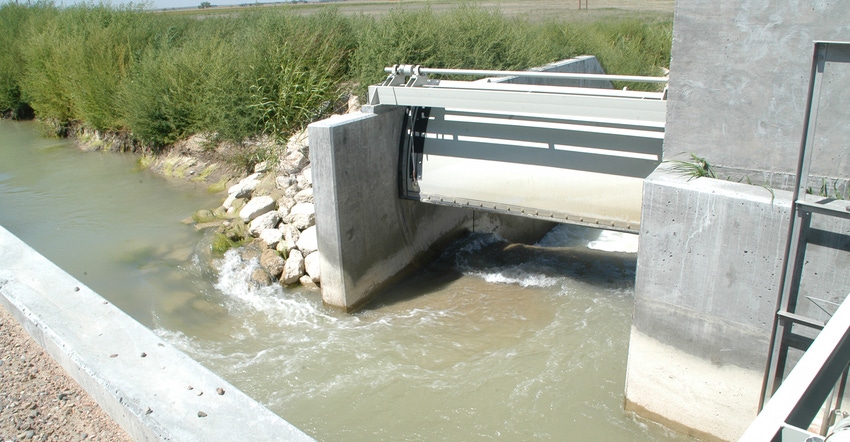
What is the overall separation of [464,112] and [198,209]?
5.02 meters

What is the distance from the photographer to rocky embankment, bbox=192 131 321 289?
27.5ft

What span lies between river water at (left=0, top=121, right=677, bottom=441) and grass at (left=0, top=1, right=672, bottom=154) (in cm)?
209

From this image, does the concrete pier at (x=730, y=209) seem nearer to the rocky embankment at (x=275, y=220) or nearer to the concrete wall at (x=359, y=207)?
the concrete wall at (x=359, y=207)

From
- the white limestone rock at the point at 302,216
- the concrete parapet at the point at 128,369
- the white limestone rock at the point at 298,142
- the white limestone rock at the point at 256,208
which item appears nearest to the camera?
the concrete parapet at the point at 128,369

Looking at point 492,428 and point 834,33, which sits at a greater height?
point 834,33

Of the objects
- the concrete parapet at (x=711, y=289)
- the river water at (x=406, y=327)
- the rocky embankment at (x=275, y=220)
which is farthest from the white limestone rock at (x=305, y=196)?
the concrete parapet at (x=711, y=289)

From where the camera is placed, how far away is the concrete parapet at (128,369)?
9.02 feet

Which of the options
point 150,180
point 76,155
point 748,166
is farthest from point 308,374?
point 76,155

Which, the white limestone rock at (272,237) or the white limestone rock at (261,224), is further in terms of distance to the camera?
the white limestone rock at (261,224)

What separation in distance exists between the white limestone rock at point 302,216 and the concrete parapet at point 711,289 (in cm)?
470

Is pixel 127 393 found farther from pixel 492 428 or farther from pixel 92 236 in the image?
pixel 92 236

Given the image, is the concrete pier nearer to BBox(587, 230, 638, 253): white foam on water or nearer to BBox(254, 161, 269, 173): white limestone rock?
BBox(587, 230, 638, 253): white foam on water

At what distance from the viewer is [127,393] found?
2.93 m

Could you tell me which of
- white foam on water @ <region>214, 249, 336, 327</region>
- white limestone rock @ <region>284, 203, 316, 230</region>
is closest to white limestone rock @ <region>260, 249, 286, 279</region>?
white foam on water @ <region>214, 249, 336, 327</region>
